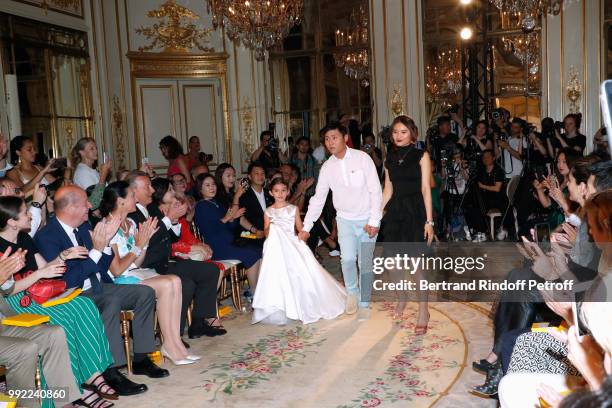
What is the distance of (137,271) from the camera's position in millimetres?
4156

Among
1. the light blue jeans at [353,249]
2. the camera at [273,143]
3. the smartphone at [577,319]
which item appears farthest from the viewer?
the camera at [273,143]

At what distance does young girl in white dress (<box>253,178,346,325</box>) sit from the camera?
4.77 metres

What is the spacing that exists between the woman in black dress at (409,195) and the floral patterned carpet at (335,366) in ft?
1.12

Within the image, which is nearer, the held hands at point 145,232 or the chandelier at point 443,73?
the held hands at point 145,232

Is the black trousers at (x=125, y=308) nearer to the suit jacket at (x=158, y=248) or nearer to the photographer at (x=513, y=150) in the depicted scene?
the suit jacket at (x=158, y=248)

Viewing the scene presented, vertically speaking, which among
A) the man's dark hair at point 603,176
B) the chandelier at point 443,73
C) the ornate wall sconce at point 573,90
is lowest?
the man's dark hair at point 603,176

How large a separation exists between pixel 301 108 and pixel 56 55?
4101 mm

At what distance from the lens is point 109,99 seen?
1009cm

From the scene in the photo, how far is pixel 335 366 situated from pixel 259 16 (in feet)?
14.8

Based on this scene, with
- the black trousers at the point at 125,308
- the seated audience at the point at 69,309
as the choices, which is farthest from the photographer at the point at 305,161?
the seated audience at the point at 69,309

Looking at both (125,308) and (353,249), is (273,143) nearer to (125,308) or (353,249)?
(353,249)

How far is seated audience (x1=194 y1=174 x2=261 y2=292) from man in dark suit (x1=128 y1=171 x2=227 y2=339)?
1.38 feet

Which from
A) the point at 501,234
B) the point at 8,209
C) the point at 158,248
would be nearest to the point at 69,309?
the point at 8,209

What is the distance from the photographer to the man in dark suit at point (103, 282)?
11.8 ft
